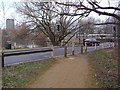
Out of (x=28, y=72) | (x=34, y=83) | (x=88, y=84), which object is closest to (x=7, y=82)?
(x=34, y=83)

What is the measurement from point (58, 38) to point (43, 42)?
3.97 meters

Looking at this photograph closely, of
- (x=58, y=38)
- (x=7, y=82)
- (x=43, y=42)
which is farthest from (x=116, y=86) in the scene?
(x=58, y=38)

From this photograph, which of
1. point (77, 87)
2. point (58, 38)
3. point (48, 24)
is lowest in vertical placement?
point (77, 87)

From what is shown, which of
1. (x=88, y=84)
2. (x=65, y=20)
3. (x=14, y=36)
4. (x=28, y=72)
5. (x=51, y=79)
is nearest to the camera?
(x=88, y=84)

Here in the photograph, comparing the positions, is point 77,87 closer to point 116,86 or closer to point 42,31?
point 116,86

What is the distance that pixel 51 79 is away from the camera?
5.71 metres

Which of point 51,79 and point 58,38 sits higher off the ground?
point 58,38

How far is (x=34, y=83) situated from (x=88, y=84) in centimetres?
180

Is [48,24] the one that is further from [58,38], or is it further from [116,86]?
[116,86]

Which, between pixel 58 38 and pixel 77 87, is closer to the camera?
pixel 77 87

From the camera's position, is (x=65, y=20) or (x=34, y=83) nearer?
(x=34, y=83)

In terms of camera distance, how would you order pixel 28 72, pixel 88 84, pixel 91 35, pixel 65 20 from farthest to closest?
1. pixel 91 35
2. pixel 65 20
3. pixel 28 72
4. pixel 88 84

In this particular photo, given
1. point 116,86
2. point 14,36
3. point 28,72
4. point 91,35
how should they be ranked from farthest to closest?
point 91,35 < point 14,36 < point 28,72 < point 116,86

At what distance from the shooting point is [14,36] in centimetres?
2800
